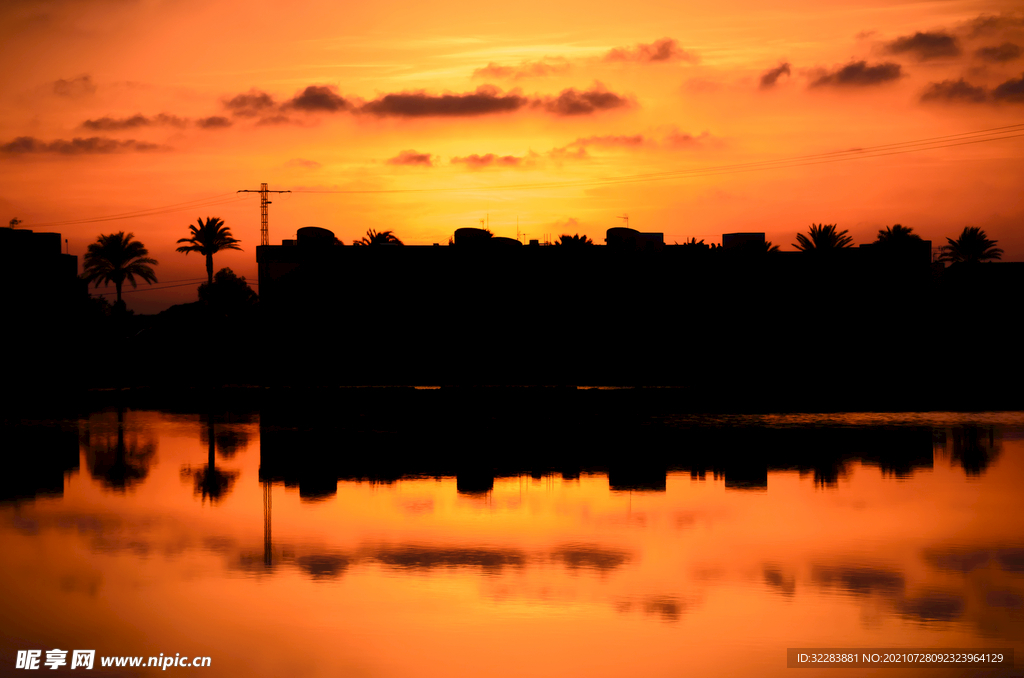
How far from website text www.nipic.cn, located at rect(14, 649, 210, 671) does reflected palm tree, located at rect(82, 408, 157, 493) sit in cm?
860

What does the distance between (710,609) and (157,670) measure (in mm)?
4906

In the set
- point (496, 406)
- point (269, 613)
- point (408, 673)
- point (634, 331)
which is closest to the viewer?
point (408, 673)

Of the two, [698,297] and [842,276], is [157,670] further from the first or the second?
[842,276]

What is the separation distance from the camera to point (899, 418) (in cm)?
2889

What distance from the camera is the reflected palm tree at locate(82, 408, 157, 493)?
17.5m

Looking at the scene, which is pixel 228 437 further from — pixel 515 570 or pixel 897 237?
pixel 897 237

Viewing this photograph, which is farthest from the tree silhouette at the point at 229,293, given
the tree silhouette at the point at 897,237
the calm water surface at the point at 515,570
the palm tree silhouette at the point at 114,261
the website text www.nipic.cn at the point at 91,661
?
the website text www.nipic.cn at the point at 91,661

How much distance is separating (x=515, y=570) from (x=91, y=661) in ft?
14.7

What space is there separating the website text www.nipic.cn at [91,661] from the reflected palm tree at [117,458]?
8.60 m

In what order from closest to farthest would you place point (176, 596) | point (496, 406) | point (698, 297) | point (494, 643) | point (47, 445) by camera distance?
point (494, 643)
point (176, 596)
point (47, 445)
point (496, 406)
point (698, 297)

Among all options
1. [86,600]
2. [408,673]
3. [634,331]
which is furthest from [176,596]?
[634,331]

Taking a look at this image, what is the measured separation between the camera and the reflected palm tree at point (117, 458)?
17531 millimetres


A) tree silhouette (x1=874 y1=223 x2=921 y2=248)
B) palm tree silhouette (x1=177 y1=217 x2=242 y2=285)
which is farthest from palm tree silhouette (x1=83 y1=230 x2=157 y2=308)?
tree silhouette (x1=874 y1=223 x2=921 y2=248)

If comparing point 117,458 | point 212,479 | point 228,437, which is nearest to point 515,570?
point 212,479
